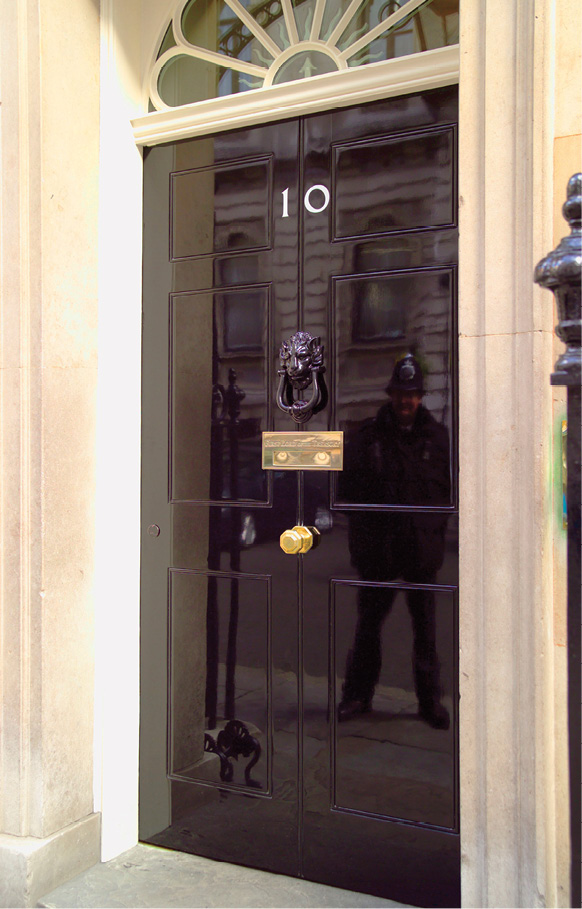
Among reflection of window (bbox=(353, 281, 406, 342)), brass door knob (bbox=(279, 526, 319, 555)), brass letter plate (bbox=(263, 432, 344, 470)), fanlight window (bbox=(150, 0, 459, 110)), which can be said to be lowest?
brass door knob (bbox=(279, 526, 319, 555))

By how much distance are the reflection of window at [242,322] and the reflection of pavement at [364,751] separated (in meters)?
1.31

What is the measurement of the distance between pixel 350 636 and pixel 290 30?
236cm

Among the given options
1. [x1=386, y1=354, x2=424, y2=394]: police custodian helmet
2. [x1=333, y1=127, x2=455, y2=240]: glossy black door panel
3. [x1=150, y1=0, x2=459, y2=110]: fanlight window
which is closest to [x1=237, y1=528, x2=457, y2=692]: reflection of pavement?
[x1=386, y1=354, x2=424, y2=394]: police custodian helmet

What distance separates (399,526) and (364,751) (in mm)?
847

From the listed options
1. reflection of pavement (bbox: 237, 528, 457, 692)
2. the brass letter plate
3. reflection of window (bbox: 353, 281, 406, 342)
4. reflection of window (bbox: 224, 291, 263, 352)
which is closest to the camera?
reflection of pavement (bbox: 237, 528, 457, 692)

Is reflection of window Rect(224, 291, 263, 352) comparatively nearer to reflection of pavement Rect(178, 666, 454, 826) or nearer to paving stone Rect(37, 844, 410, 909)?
reflection of pavement Rect(178, 666, 454, 826)

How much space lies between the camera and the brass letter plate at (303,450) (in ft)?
9.89

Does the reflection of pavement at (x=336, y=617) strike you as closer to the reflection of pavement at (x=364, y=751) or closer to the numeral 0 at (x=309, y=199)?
the reflection of pavement at (x=364, y=751)

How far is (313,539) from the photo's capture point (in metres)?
3.03

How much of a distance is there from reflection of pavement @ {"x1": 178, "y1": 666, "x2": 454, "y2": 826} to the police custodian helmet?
109 cm

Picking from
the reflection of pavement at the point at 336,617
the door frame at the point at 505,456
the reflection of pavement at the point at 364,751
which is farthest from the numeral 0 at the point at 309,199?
the reflection of pavement at the point at 364,751

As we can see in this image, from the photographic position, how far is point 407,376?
289 centimetres

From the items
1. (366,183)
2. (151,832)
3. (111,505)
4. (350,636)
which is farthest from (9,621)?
→ (366,183)

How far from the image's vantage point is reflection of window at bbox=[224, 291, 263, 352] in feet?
10.4
